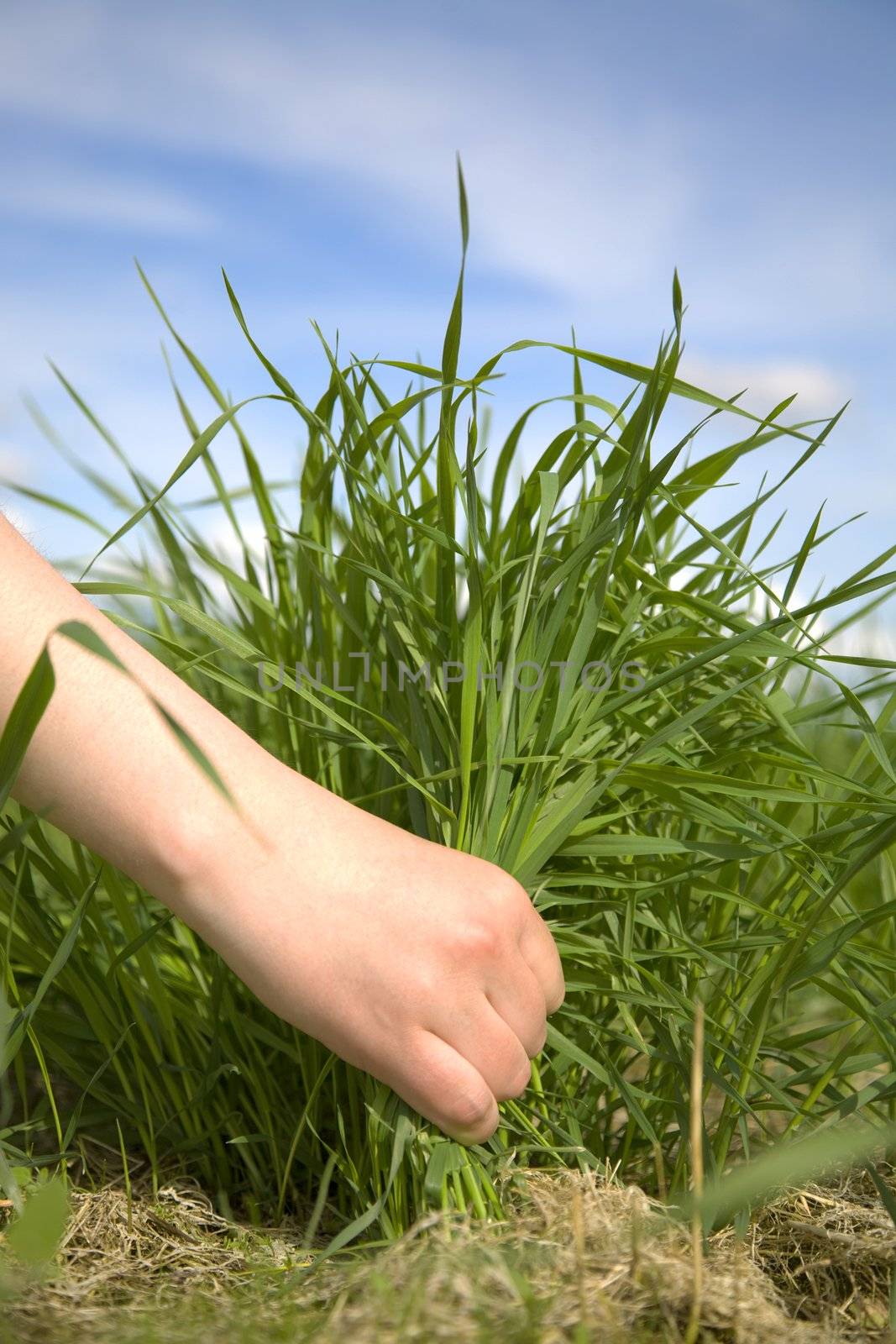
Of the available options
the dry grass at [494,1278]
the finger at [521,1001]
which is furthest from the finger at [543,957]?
the dry grass at [494,1278]

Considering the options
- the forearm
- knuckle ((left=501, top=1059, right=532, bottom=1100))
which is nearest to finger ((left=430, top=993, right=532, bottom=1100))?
knuckle ((left=501, top=1059, right=532, bottom=1100))

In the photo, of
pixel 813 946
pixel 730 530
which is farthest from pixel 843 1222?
pixel 730 530

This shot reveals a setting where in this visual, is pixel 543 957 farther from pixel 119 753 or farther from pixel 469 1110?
pixel 119 753

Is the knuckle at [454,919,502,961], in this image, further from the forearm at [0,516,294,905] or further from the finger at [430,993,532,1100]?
the forearm at [0,516,294,905]

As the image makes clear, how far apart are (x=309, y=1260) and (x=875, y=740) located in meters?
0.53

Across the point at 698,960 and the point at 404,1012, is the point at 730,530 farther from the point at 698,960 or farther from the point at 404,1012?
the point at 404,1012

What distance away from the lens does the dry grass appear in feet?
1.62

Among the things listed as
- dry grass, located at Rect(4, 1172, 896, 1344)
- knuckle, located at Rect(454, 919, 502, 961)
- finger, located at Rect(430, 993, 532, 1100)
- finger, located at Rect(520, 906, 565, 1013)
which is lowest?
dry grass, located at Rect(4, 1172, 896, 1344)

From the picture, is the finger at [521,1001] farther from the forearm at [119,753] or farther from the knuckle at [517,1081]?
the forearm at [119,753]

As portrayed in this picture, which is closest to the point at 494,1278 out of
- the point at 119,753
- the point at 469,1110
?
the point at 469,1110

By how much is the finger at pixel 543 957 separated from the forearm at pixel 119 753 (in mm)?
188

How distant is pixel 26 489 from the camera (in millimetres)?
1019

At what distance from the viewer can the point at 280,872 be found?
1.98 ft

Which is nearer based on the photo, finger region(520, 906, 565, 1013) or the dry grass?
the dry grass
